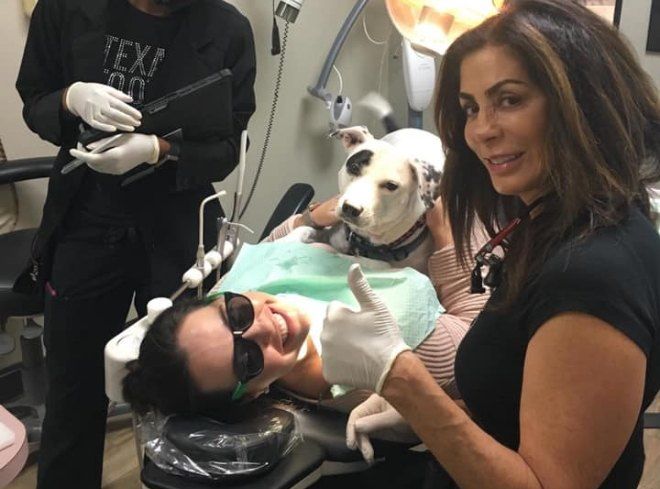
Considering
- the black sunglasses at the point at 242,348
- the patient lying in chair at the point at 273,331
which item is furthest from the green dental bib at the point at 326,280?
the black sunglasses at the point at 242,348

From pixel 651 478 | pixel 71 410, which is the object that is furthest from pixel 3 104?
pixel 651 478

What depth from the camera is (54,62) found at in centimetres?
164

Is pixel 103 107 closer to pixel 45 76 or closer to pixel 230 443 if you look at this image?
pixel 45 76

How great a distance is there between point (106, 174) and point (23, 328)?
98cm

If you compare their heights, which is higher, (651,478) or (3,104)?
(3,104)

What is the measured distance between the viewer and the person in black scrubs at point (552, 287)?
0.76 m

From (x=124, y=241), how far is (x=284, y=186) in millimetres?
1389

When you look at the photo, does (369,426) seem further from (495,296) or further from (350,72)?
(350,72)

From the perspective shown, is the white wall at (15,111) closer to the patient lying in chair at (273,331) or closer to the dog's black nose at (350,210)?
the patient lying in chair at (273,331)

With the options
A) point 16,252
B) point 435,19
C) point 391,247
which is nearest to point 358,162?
point 391,247

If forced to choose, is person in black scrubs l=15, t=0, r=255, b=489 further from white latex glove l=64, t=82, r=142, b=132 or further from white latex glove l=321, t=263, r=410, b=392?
white latex glove l=321, t=263, r=410, b=392

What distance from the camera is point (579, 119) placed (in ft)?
2.61

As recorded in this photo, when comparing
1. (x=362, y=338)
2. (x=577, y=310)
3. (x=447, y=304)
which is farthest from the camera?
(x=447, y=304)

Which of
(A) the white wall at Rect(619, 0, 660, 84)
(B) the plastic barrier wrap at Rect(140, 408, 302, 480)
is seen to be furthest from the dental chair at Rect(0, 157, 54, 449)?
(A) the white wall at Rect(619, 0, 660, 84)
